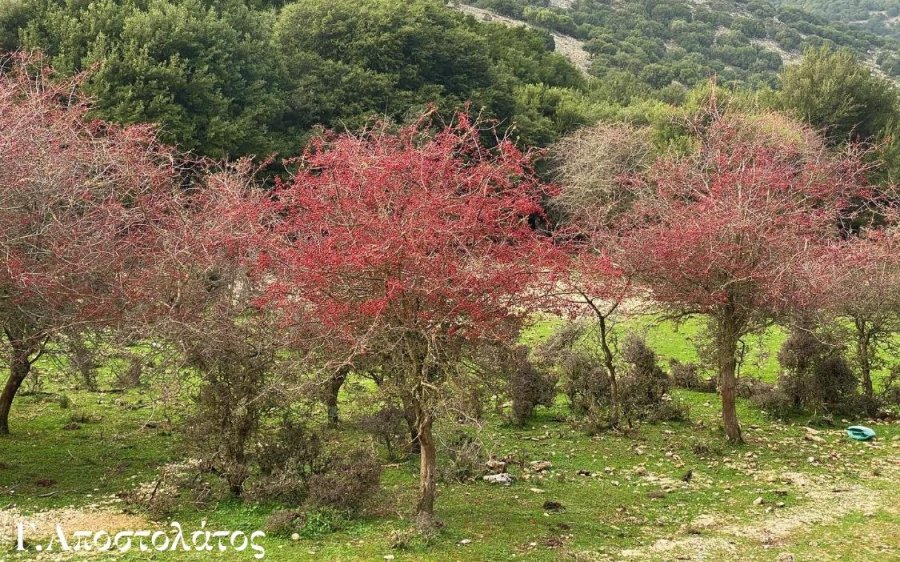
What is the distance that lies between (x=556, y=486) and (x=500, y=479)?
80cm

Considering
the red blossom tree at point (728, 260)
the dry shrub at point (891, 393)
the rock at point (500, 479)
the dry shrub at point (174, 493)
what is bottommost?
the dry shrub at point (891, 393)

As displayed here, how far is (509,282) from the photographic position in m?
8.71

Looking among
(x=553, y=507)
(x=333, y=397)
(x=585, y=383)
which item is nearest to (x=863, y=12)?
(x=585, y=383)

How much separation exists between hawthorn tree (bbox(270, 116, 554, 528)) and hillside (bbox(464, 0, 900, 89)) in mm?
70194

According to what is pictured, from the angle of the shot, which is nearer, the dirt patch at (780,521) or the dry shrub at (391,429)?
the dirt patch at (780,521)

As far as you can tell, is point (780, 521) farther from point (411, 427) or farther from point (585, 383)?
point (585, 383)

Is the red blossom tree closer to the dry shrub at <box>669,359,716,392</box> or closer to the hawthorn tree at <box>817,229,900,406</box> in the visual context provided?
the hawthorn tree at <box>817,229,900,406</box>

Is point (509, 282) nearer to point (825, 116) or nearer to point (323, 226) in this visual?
point (323, 226)

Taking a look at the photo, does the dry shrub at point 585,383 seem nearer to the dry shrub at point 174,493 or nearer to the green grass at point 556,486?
the green grass at point 556,486

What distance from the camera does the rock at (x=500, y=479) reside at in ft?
36.9

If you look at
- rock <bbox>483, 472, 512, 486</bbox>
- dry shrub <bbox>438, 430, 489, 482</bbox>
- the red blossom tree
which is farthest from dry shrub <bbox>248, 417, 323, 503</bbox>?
the red blossom tree

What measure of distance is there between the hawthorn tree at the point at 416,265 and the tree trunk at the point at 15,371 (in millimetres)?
3932

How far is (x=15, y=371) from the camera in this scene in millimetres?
11852

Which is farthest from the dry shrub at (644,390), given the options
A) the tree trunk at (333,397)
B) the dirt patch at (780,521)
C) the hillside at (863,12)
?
the hillside at (863,12)
